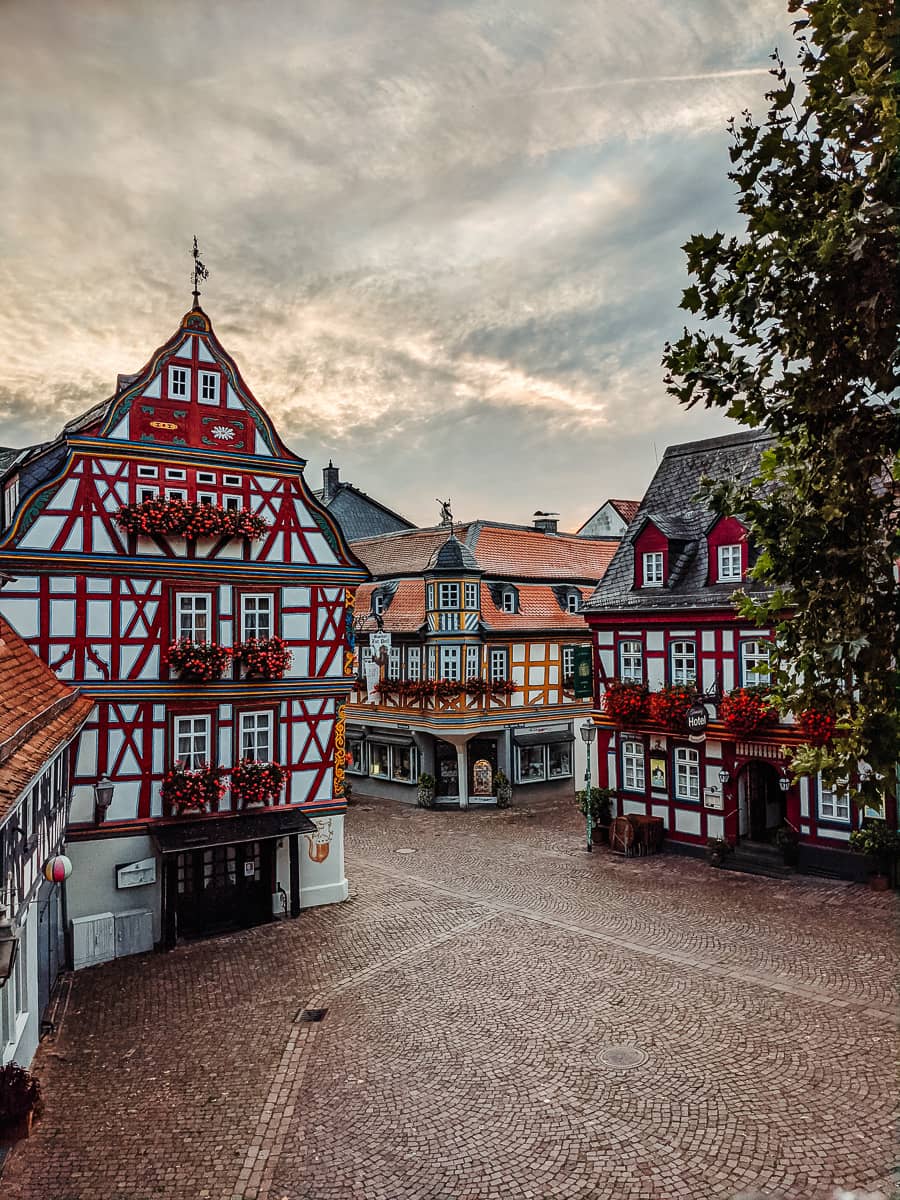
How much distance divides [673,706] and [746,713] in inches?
74.7

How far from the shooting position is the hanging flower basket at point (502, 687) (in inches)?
1120

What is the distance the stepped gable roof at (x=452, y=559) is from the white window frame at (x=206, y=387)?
12.5m

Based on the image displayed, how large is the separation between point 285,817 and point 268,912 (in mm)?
2009

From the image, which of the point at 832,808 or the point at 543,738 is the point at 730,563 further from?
the point at 543,738

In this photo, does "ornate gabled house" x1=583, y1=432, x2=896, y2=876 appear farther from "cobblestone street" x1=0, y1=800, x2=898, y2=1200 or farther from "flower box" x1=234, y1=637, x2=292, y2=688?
"flower box" x1=234, y1=637, x2=292, y2=688

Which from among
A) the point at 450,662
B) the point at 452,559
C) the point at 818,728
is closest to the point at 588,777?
the point at 450,662

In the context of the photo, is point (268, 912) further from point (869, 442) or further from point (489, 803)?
point (869, 442)

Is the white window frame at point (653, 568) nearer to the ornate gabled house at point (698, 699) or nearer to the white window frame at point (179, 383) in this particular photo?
the ornate gabled house at point (698, 699)

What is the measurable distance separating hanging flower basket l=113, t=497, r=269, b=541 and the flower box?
2.19 meters

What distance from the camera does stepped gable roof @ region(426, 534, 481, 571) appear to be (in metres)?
28.5

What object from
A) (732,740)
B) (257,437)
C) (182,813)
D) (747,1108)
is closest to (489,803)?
(732,740)

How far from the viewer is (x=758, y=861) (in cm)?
2011

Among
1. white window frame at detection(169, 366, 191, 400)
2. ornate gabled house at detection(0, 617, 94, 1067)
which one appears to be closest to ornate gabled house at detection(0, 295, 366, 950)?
white window frame at detection(169, 366, 191, 400)

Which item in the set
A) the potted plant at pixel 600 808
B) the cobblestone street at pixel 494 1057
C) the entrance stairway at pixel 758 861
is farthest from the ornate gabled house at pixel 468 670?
the cobblestone street at pixel 494 1057
